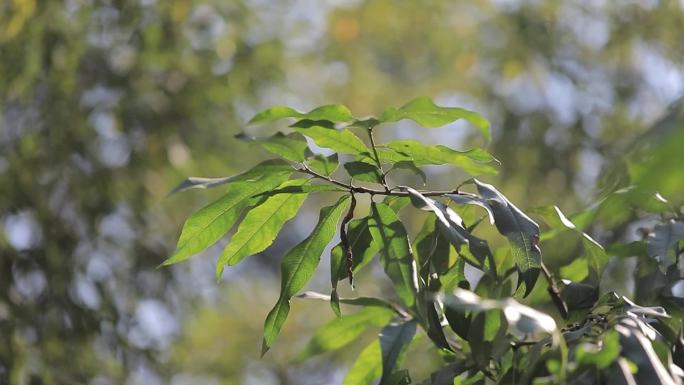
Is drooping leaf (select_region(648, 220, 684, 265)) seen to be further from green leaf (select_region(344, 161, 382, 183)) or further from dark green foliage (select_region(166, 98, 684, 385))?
green leaf (select_region(344, 161, 382, 183))

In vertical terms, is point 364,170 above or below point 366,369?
above

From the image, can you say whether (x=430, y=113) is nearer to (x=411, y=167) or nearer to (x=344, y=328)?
(x=411, y=167)

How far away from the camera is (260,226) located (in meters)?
0.79

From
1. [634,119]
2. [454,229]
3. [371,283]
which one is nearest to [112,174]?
[371,283]

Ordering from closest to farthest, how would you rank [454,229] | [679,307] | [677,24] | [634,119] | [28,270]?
[454,229]
[679,307]
[28,270]
[677,24]
[634,119]

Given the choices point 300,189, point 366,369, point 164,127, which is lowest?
point 164,127

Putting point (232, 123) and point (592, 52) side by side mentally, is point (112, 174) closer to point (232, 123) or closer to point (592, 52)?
point (232, 123)

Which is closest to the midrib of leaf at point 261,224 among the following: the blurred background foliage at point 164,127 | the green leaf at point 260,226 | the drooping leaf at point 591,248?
the green leaf at point 260,226

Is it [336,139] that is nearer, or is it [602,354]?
[602,354]

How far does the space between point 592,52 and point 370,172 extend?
245 centimetres

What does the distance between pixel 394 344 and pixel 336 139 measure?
0.57 ft

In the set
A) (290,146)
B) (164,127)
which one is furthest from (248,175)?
(164,127)

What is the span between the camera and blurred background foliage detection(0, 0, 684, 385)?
2.44 metres

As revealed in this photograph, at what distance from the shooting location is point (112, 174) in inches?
106
